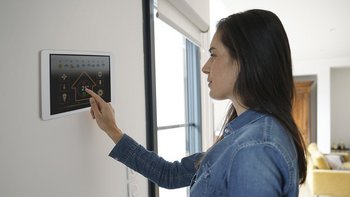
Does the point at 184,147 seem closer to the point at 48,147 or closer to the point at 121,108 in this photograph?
the point at 121,108

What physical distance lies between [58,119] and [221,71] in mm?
398

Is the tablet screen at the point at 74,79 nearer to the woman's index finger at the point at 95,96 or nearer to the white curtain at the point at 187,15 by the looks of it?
the woman's index finger at the point at 95,96

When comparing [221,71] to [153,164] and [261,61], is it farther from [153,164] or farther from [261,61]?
[153,164]

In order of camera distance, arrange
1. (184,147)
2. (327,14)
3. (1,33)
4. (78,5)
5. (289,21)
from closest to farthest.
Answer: (1,33)
(78,5)
(184,147)
(327,14)
(289,21)

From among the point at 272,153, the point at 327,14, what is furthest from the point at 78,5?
the point at 327,14

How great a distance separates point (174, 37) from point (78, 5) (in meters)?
1.29

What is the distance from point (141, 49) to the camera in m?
1.09

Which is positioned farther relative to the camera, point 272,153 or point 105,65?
point 105,65

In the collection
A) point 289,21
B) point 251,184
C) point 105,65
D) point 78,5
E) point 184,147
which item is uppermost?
point 289,21

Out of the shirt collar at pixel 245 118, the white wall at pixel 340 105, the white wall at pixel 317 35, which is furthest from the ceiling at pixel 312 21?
the shirt collar at pixel 245 118

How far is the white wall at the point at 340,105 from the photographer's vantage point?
705 centimetres

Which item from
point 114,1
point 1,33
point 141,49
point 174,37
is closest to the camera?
point 1,33

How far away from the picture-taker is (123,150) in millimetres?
858

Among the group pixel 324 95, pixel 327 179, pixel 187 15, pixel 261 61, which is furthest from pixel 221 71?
pixel 324 95
